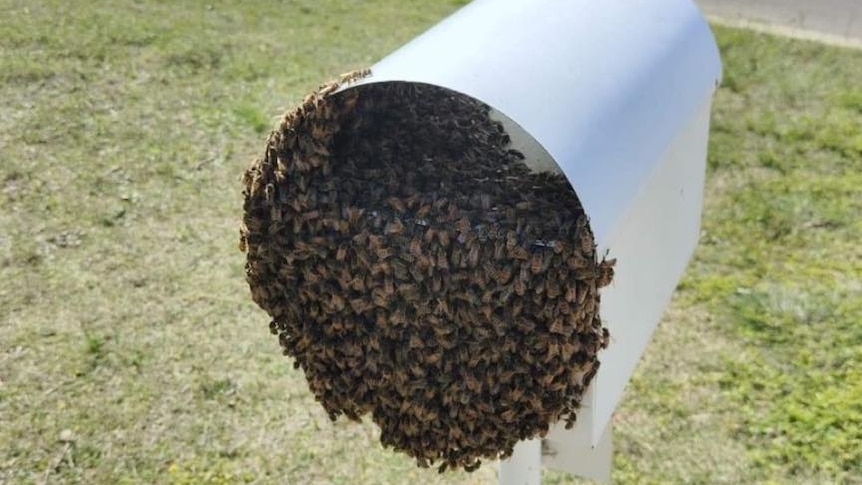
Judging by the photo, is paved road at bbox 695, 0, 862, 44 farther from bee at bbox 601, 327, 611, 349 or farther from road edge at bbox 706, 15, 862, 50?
bee at bbox 601, 327, 611, 349

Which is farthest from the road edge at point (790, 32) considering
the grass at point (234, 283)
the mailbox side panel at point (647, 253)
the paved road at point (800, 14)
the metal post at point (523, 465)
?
the metal post at point (523, 465)

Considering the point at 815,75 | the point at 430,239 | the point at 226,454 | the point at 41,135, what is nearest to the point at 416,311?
the point at 430,239

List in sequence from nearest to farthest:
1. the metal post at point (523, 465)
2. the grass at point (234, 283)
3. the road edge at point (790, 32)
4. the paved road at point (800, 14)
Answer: the metal post at point (523, 465) < the grass at point (234, 283) < the road edge at point (790, 32) < the paved road at point (800, 14)

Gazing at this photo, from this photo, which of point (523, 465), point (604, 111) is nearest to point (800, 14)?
point (523, 465)

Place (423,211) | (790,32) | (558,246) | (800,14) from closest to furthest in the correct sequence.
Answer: (558,246) < (423,211) < (790,32) < (800,14)

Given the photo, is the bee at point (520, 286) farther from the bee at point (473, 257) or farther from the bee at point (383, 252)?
the bee at point (383, 252)

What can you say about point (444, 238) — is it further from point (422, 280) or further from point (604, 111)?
point (604, 111)
